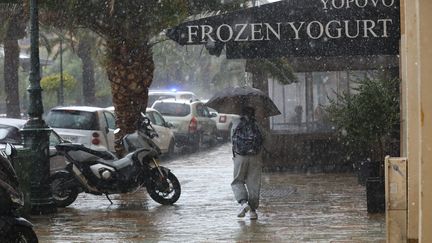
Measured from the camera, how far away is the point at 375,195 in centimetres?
1227

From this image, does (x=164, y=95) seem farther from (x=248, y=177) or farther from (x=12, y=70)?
→ (x=248, y=177)

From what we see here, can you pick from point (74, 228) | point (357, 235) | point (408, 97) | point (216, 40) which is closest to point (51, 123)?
point (216, 40)

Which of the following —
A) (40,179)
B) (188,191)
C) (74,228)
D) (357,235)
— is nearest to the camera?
(357,235)

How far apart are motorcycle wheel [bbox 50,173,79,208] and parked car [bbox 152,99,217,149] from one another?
1494 cm

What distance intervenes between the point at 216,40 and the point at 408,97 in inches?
364

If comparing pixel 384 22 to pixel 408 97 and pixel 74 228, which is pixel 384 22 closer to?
pixel 74 228

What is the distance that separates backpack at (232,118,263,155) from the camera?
39.5ft

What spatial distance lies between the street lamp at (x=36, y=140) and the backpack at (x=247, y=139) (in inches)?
112

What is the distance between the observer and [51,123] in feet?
67.4

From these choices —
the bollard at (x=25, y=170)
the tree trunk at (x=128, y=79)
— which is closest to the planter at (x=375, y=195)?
the bollard at (x=25, y=170)

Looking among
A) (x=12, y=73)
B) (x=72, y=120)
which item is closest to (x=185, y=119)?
(x=12, y=73)

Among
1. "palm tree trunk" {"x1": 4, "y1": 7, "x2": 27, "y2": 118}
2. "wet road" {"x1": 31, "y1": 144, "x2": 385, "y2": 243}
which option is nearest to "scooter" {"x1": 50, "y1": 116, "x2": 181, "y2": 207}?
"wet road" {"x1": 31, "y1": 144, "x2": 385, "y2": 243}

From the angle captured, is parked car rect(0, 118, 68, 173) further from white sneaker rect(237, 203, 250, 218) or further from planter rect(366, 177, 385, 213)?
planter rect(366, 177, 385, 213)

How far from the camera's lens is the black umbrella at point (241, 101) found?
12469 millimetres
